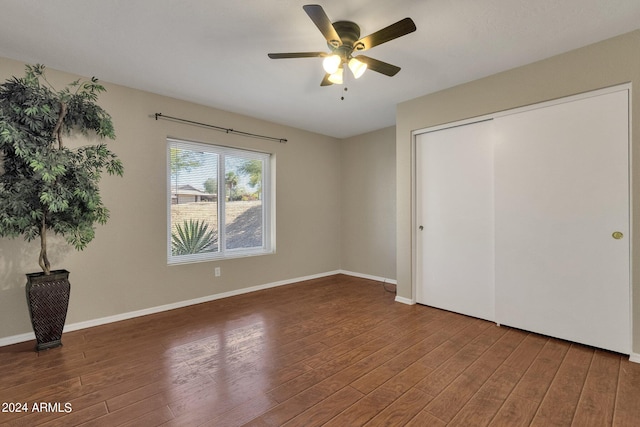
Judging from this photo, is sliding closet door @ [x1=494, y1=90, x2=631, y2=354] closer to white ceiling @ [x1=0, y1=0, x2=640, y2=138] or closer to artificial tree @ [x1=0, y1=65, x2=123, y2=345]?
white ceiling @ [x1=0, y1=0, x2=640, y2=138]

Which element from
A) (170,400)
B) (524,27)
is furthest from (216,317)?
(524,27)

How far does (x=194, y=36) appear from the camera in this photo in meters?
2.29

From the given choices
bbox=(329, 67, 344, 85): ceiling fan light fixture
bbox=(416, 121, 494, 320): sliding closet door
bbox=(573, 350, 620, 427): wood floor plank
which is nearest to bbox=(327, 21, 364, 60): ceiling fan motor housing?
bbox=(329, 67, 344, 85): ceiling fan light fixture

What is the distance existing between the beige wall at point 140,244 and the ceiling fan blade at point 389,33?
2525mm

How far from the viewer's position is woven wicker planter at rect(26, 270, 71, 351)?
2.43 m

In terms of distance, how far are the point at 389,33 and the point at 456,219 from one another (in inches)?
85.8

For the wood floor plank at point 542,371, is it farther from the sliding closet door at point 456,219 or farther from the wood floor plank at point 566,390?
the sliding closet door at point 456,219

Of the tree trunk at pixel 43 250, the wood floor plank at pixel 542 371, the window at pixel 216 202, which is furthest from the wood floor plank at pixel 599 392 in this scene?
the tree trunk at pixel 43 250

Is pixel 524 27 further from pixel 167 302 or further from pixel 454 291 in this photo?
pixel 167 302

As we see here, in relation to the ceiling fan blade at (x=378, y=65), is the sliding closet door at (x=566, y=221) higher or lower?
lower

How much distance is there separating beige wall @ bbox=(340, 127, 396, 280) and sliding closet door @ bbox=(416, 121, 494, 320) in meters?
1.18

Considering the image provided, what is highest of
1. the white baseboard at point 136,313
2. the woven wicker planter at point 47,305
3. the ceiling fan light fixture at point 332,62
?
the ceiling fan light fixture at point 332,62

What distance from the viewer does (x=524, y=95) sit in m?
2.76

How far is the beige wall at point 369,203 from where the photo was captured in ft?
15.8
